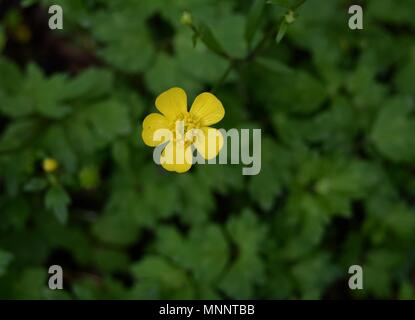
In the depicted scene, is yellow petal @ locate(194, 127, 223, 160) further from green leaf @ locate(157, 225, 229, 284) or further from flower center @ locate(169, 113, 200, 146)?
green leaf @ locate(157, 225, 229, 284)

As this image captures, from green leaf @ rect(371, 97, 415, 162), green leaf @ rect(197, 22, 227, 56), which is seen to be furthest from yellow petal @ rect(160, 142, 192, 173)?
green leaf @ rect(371, 97, 415, 162)

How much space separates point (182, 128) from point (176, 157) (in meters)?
0.18

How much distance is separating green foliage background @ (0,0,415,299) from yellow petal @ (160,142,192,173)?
28.4 inches

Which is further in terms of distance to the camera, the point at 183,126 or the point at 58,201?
the point at 58,201

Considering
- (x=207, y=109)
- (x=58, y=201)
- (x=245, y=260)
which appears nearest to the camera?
(x=207, y=109)

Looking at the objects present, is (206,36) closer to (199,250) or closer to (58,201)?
(58,201)

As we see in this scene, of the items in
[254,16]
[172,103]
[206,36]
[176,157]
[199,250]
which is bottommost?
[199,250]

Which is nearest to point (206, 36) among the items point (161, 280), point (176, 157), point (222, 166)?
point (176, 157)

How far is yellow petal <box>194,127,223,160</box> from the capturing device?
8.05 feet

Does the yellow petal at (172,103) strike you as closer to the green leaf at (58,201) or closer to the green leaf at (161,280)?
the green leaf at (58,201)

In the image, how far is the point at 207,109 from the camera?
8.24 feet

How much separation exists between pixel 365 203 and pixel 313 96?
2.47 feet

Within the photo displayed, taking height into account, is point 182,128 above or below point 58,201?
above
